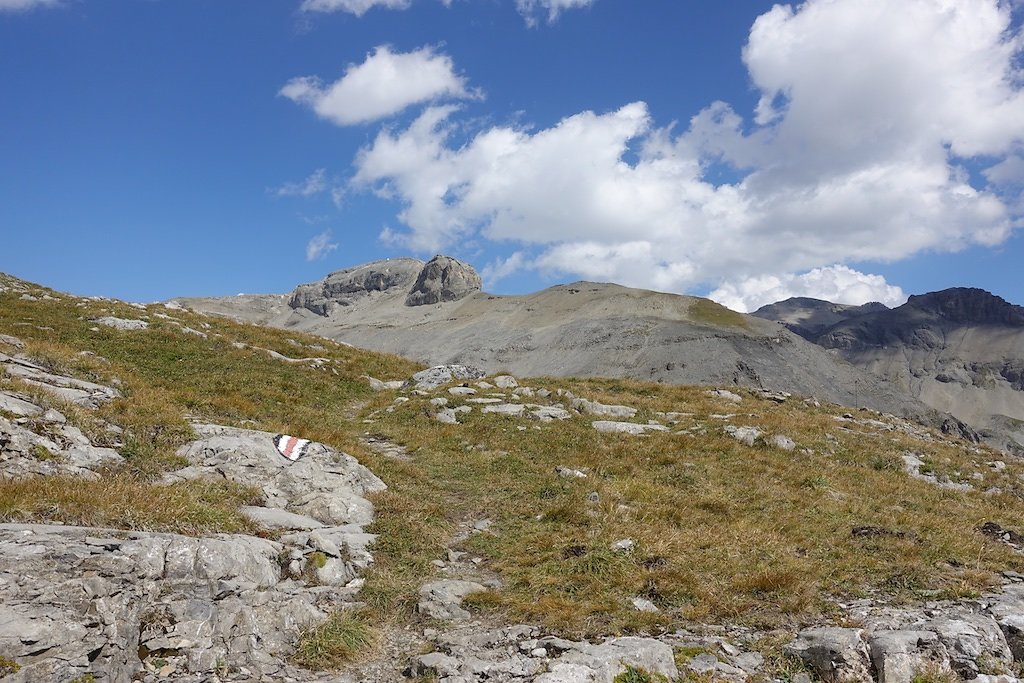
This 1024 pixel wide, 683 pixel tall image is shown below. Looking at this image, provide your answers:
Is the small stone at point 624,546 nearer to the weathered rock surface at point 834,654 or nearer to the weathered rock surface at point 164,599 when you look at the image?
the weathered rock surface at point 834,654

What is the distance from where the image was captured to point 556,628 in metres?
8.90

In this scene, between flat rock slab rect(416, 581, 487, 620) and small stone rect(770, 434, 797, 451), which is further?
small stone rect(770, 434, 797, 451)

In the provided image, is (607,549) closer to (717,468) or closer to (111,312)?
(717,468)

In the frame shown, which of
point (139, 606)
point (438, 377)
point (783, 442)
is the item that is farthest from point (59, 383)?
point (783, 442)

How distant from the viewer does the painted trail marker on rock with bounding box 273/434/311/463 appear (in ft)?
46.8

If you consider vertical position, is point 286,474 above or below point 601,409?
below

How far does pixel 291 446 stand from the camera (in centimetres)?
1460

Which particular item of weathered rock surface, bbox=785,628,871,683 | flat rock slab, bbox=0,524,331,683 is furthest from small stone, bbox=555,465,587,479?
flat rock slab, bbox=0,524,331,683

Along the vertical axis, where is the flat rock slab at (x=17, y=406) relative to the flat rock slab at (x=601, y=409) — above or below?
above

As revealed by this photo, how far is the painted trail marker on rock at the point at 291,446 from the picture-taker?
14.3 metres

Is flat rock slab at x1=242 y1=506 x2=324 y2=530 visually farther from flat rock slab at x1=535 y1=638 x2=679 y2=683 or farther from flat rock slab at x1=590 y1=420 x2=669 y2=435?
flat rock slab at x1=590 y1=420 x2=669 y2=435

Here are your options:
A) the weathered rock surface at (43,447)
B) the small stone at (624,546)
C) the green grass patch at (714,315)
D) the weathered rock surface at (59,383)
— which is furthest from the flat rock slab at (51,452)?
the green grass patch at (714,315)

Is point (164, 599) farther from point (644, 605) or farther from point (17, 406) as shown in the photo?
point (17, 406)

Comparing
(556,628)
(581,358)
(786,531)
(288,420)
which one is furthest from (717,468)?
(581,358)
